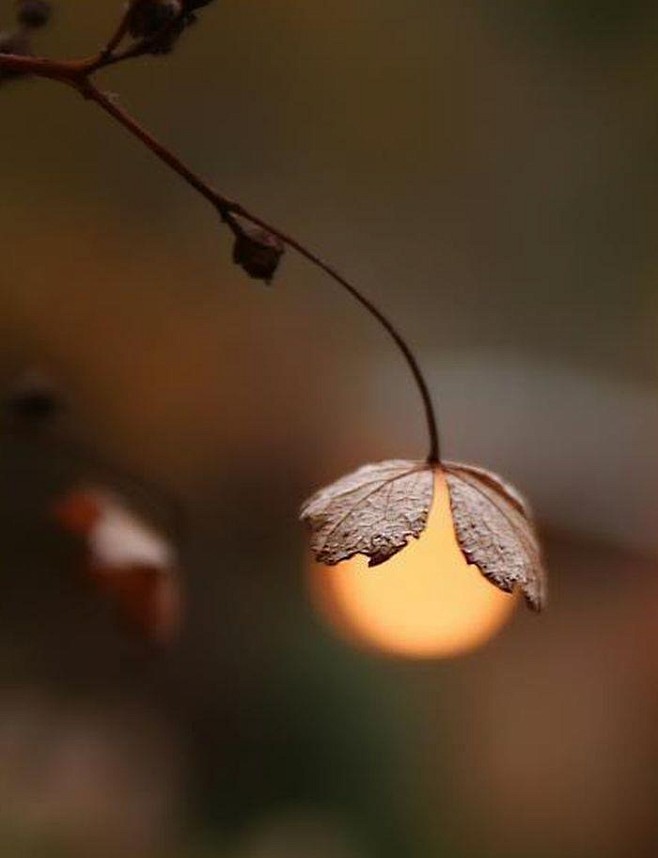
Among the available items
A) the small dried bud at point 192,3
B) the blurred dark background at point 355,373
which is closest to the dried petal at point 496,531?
the small dried bud at point 192,3

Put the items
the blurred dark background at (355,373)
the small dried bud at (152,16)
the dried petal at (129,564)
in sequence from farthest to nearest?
the blurred dark background at (355,373) < the dried petal at (129,564) < the small dried bud at (152,16)

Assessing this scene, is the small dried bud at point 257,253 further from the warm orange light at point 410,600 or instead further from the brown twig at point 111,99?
the warm orange light at point 410,600

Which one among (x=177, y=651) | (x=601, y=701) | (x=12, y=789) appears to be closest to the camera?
(x=12, y=789)

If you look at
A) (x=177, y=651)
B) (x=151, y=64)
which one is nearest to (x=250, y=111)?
(x=151, y=64)

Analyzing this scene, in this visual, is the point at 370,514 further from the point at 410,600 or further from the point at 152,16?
the point at 410,600

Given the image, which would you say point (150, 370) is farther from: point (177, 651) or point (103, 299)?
point (177, 651)
